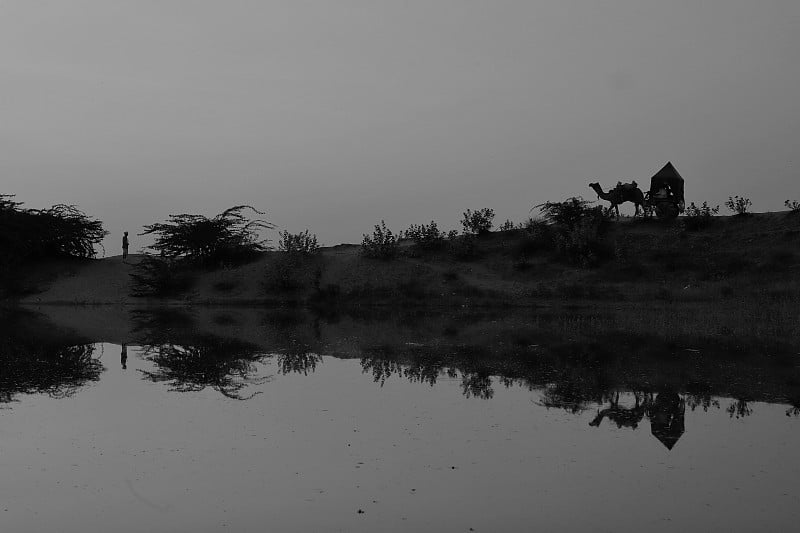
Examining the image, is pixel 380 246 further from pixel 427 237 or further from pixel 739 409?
pixel 739 409

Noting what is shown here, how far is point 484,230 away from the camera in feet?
133

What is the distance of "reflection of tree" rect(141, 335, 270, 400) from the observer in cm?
1221

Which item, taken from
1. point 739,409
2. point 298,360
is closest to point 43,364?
point 298,360

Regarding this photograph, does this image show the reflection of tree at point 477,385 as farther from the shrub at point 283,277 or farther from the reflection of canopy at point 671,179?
the reflection of canopy at point 671,179

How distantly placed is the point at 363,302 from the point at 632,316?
1260 cm

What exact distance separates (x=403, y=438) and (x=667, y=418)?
3.50 m

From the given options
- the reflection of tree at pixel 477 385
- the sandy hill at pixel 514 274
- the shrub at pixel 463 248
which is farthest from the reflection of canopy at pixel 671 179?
the reflection of tree at pixel 477 385

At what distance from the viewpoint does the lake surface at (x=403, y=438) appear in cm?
605

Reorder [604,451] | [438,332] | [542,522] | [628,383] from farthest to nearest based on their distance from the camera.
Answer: [438,332], [628,383], [604,451], [542,522]

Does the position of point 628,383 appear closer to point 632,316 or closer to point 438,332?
point 438,332

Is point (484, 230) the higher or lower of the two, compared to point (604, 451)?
higher

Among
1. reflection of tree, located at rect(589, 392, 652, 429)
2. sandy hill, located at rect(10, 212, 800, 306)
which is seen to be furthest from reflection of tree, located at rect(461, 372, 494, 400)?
sandy hill, located at rect(10, 212, 800, 306)

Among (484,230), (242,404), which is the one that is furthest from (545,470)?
(484,230)

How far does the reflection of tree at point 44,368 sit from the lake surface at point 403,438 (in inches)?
Answer: 2.5
